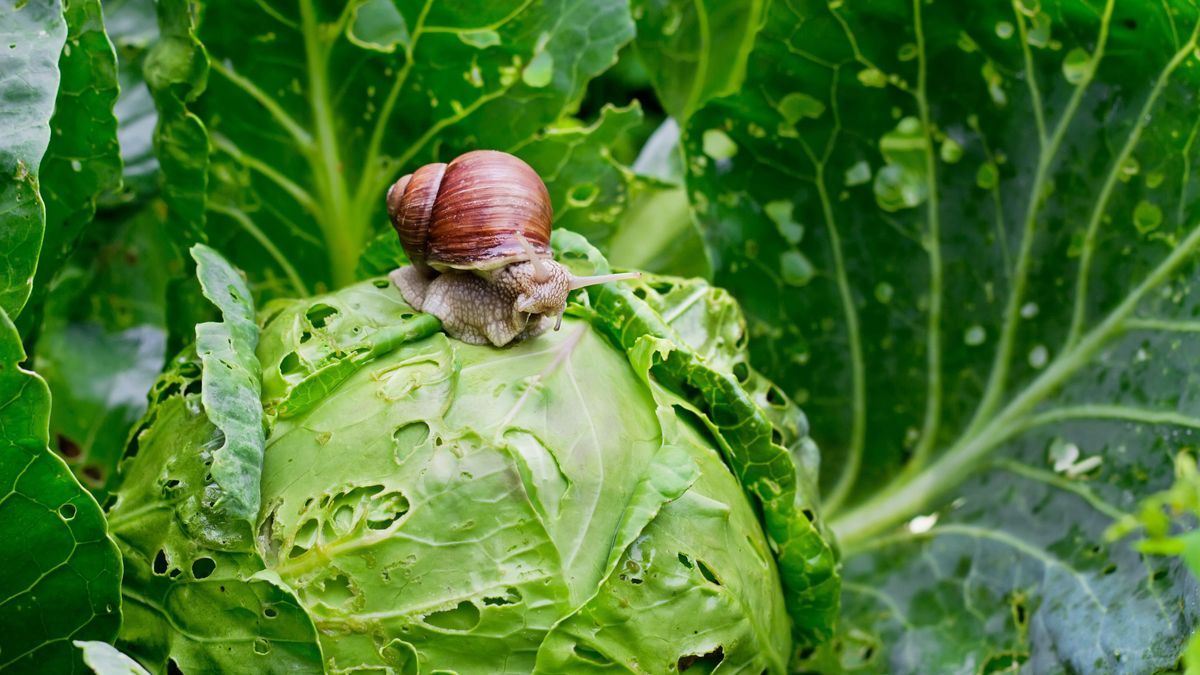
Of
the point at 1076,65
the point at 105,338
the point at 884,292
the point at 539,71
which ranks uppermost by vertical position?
the point at 1076,65

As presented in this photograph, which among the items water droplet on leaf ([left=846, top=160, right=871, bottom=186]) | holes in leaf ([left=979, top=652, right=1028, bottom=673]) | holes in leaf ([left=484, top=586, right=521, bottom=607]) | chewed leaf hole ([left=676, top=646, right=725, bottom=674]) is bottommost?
holes in leaf ([left=979, top=652, right=1028, bottom=673])

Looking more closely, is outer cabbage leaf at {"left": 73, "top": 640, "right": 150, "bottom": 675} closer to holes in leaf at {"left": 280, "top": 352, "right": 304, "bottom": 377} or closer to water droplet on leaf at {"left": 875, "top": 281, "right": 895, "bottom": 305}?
holes in leaf at {"left": 280, "top": 352, "right": 304, "bottom": 377}

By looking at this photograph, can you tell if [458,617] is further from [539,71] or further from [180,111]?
[539,71]

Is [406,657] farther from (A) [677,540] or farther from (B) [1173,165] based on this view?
(B) [1173,165]

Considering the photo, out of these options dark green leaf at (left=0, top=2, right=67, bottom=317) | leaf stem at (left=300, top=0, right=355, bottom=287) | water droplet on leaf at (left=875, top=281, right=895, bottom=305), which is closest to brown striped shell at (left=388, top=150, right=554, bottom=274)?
dark green leaf at (left=0, top=2, right=67, bottom=317)

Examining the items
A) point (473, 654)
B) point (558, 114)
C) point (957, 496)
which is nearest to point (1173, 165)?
point (957, 496)

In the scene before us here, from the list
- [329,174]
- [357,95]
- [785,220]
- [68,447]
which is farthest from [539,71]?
[68,447]
